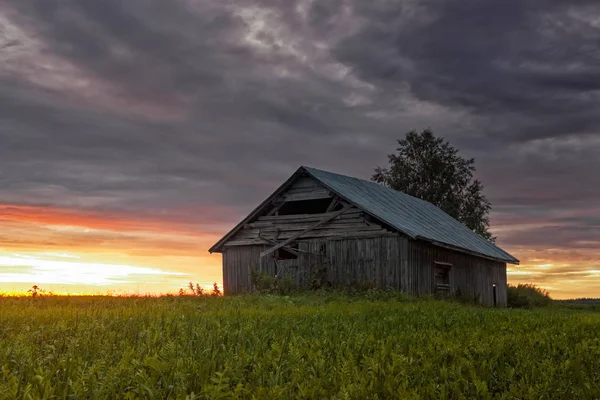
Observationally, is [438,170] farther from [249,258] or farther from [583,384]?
[583,384]

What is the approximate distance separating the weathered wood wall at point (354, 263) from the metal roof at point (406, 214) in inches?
30.2

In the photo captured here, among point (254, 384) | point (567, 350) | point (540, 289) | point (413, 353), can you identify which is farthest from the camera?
point (540, 289)

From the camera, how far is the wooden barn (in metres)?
30.1

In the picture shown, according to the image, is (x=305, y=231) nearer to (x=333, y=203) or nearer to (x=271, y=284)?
(x=333, y=203)

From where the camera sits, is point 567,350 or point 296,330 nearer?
point 567,350

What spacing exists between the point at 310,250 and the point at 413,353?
23.4 metres

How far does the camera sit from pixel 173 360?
720cm

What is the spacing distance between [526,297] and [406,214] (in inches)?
752

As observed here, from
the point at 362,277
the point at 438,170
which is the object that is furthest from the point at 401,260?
the point at 438,170

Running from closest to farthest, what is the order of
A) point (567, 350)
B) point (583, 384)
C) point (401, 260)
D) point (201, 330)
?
point (583, 384), point (567, 350), point (201, 330), point (401, 260)

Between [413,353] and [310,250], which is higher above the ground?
[310,250]

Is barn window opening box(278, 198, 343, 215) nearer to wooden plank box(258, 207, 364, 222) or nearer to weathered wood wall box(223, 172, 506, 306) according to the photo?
weathered wood wall box(223, 172, 506, 306)

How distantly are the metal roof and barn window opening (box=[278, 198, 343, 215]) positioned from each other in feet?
4.41

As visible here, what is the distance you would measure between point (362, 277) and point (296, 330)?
62.2ft
